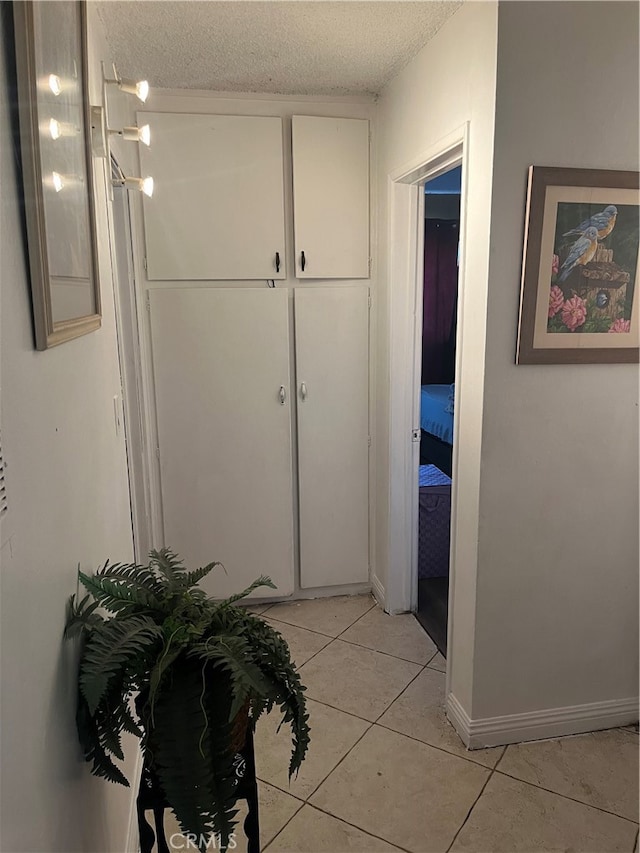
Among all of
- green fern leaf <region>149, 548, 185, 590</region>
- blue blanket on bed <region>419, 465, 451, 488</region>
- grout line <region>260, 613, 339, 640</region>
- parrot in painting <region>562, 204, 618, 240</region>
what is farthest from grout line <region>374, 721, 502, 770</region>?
parrot in painting <region>562, 204, 618, 240</region>

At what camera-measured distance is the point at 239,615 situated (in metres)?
1.19

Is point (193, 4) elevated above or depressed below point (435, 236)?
above

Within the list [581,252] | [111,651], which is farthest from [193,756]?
[581,252]

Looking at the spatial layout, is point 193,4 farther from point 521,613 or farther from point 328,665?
point 328,665

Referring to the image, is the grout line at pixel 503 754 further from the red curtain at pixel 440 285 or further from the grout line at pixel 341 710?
the red curtain at pixel 440 285

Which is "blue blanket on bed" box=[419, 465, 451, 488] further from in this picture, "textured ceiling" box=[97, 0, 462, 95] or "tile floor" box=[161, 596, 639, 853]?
"textured ceiling" box=[97, 0, 462, 95]

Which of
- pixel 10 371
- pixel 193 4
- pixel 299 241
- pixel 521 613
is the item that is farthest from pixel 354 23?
pixel 521 613

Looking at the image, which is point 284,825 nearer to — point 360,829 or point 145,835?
point 360,829

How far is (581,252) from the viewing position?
1.83 meters

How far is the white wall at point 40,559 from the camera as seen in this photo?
75cm

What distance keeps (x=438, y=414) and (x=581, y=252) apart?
2.68 m

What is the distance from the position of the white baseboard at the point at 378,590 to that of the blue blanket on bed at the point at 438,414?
151cm

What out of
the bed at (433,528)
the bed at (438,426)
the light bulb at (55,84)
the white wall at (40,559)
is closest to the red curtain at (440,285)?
the bed at (438,426)

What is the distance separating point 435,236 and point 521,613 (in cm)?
358
